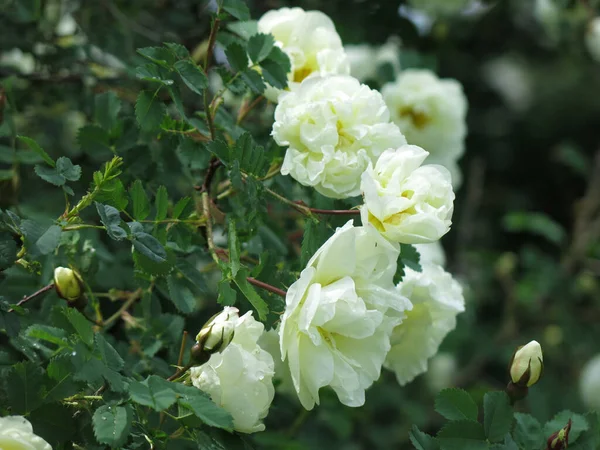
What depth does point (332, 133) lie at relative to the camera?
1.00 metres

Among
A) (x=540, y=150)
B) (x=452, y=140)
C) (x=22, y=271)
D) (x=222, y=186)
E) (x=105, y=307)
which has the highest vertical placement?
(x=222, y=186)

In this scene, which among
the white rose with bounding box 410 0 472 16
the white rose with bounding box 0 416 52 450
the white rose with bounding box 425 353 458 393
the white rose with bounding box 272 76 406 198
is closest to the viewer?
the white rose with bounding box 0 416 52 450

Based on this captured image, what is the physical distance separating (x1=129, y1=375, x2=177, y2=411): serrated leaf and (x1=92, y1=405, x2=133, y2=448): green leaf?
0.06 feet

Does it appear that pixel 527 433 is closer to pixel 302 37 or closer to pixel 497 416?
pixel 497 416

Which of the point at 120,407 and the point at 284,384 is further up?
the point at 120,407

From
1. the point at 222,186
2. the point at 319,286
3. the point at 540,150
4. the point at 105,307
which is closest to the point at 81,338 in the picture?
the point at 319,286

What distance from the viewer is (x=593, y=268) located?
2703mm

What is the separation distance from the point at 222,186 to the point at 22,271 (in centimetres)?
32

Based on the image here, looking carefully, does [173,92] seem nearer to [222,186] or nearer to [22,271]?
[222,186]

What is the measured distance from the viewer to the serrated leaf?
82 cm

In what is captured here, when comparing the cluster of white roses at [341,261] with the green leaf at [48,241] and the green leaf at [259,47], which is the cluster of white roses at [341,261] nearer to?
the green leaf at [259,47]

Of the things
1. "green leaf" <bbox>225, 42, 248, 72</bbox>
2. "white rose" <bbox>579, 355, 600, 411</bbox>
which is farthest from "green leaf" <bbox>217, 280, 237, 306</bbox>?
"white rose" <bbox>579, 355, 600, 411</bbox>

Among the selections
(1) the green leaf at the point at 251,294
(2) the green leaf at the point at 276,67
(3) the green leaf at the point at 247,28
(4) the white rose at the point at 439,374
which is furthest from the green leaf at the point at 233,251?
(4) the white rose at the point at 439,374

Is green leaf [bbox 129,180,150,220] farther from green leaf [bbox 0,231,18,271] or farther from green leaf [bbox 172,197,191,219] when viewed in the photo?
green leaf [bbox 0,231,18,271]
